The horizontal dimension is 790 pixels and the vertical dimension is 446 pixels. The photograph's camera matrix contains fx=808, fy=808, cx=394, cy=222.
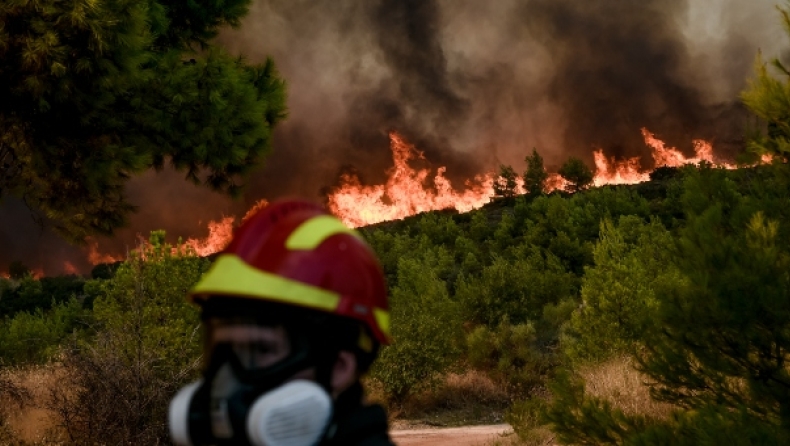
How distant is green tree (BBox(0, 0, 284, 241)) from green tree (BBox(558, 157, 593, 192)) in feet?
269

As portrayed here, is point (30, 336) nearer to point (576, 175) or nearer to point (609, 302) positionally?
point (609, 302)

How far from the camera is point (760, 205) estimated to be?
6.82 meters

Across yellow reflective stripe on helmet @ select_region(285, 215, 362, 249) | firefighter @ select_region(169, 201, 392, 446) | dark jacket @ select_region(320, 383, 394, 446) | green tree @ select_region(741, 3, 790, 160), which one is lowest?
dark jacket @ select_region(320, 383, 394, 446)

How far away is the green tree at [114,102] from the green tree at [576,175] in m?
82.1

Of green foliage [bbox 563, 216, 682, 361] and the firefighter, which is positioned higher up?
green foliage [bbox 563, 216, 682, 361]

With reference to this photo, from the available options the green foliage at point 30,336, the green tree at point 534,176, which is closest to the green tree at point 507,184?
the green tree at point 534,176

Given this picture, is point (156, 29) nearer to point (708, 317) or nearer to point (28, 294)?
point (708, 317)

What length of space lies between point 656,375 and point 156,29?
7628 millimetres

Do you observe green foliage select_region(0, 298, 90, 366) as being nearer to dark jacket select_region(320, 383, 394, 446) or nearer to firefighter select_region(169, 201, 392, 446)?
firefighter select_region(169, 201, 392, 446)

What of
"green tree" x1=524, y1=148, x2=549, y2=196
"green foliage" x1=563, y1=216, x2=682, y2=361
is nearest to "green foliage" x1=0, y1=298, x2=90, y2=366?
"green foliage" x1=563, y1=216, x2=682, y2=361

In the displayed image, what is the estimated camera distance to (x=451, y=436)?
20.2 m

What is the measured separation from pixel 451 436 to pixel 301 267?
1939 cm

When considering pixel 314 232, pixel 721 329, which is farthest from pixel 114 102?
pixel 314 232

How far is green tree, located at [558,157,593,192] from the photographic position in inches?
3615
